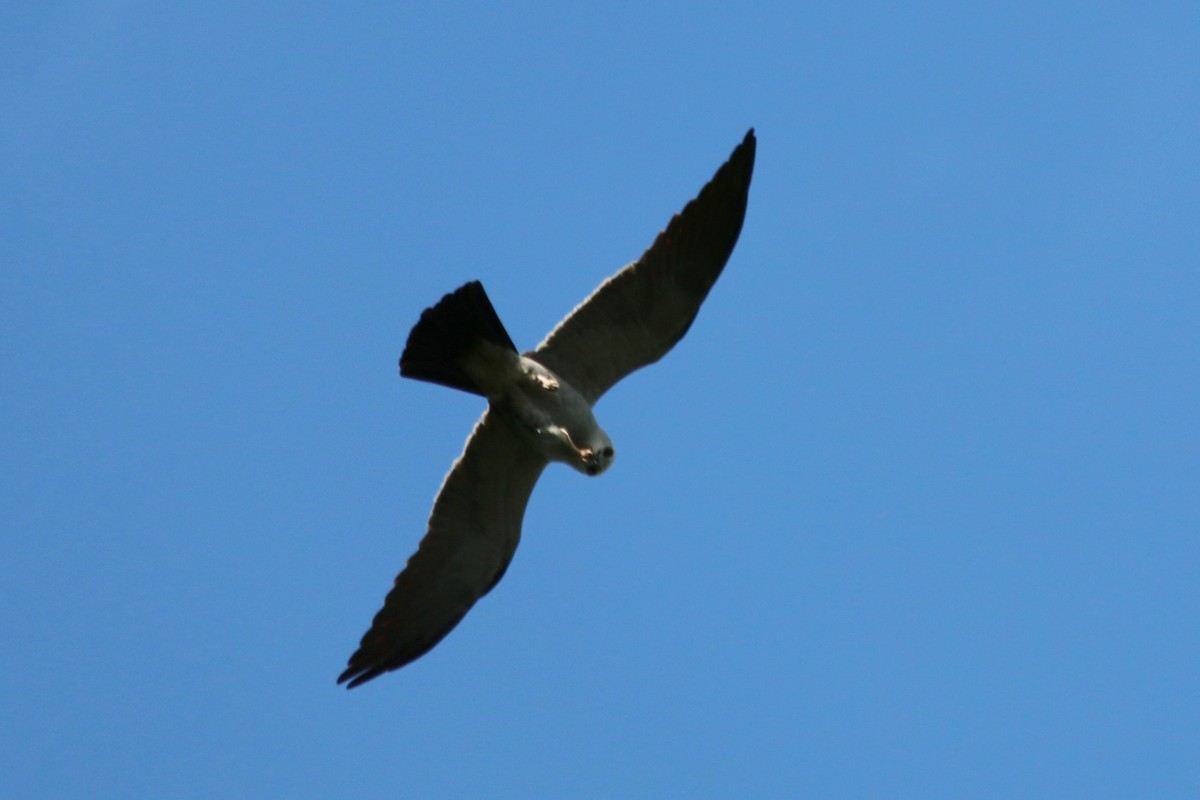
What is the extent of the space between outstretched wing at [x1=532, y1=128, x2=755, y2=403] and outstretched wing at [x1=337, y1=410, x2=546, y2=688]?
755mm

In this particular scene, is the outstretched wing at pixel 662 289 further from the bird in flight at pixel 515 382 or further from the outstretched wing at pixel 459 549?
the outstretched wing at pixel 459 549

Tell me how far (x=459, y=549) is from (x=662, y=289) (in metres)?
2.41

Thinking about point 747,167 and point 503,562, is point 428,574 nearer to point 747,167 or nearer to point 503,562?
point 503,562

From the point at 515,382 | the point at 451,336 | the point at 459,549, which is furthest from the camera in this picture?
the point at 459,549

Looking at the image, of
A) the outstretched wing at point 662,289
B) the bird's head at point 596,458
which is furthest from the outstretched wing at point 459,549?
the outstretched wing at point 662,289

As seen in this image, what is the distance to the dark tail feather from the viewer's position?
9555 millimetres

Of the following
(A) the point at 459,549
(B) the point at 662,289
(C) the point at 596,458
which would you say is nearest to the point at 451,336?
(C) the point at 596,458

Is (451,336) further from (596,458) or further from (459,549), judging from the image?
(459,549)

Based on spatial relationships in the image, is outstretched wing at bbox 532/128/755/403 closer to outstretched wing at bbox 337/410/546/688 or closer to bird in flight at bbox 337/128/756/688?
bird in flight at bbox 337/128/756/688

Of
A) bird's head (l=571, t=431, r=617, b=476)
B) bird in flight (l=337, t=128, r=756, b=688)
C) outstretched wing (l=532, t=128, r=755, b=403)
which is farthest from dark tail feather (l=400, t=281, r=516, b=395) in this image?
bird's head (l=571, t=431, r=617, b=476)

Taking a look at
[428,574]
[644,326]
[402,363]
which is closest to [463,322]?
[402,363]

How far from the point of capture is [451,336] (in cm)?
976

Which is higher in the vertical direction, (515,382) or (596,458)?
(515,382)

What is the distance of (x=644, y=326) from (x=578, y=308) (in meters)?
0.47
